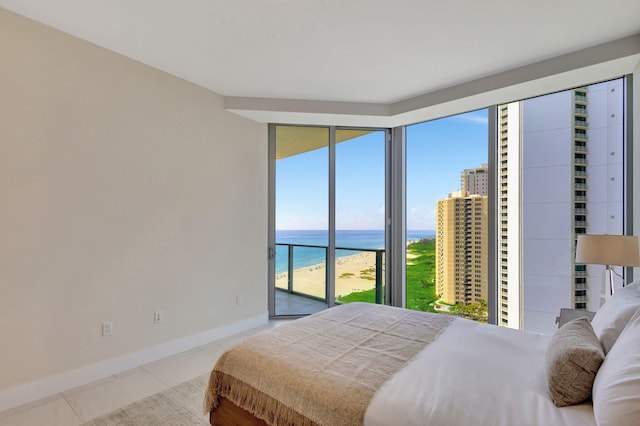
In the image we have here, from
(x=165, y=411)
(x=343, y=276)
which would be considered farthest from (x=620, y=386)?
(x=343, y=276)

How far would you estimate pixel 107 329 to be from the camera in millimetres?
2578

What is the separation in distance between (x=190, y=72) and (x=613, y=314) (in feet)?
11.5

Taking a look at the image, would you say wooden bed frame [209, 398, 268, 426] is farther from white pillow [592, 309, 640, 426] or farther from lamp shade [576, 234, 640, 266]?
lamp shade [576, 234, 640, 266]

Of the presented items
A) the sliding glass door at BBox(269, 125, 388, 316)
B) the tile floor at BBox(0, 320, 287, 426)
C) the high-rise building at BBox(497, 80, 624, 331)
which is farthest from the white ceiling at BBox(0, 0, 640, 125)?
the tile floor at BBox(0, 320, 287, 426)

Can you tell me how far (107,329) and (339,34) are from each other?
9.75ft

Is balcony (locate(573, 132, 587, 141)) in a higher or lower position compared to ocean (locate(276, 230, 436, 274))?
higher

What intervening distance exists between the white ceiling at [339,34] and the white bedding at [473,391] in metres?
2.10

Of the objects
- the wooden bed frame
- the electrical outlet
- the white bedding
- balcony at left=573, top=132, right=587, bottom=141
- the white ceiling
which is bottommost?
the wooden bed frame

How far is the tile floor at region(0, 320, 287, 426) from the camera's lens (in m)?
2.01

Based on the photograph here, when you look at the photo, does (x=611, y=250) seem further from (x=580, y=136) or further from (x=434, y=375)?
(x=434, y=375)

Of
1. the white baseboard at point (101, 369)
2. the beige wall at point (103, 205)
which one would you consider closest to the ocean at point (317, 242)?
the beige wall at point (103, 205)

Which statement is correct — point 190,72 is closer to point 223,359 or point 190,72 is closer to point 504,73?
point 223,359

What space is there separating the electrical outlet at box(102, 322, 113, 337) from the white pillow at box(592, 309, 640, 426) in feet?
10.1

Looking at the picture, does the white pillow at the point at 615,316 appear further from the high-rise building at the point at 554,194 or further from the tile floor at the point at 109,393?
→ the tile floor at the point at 109,393
